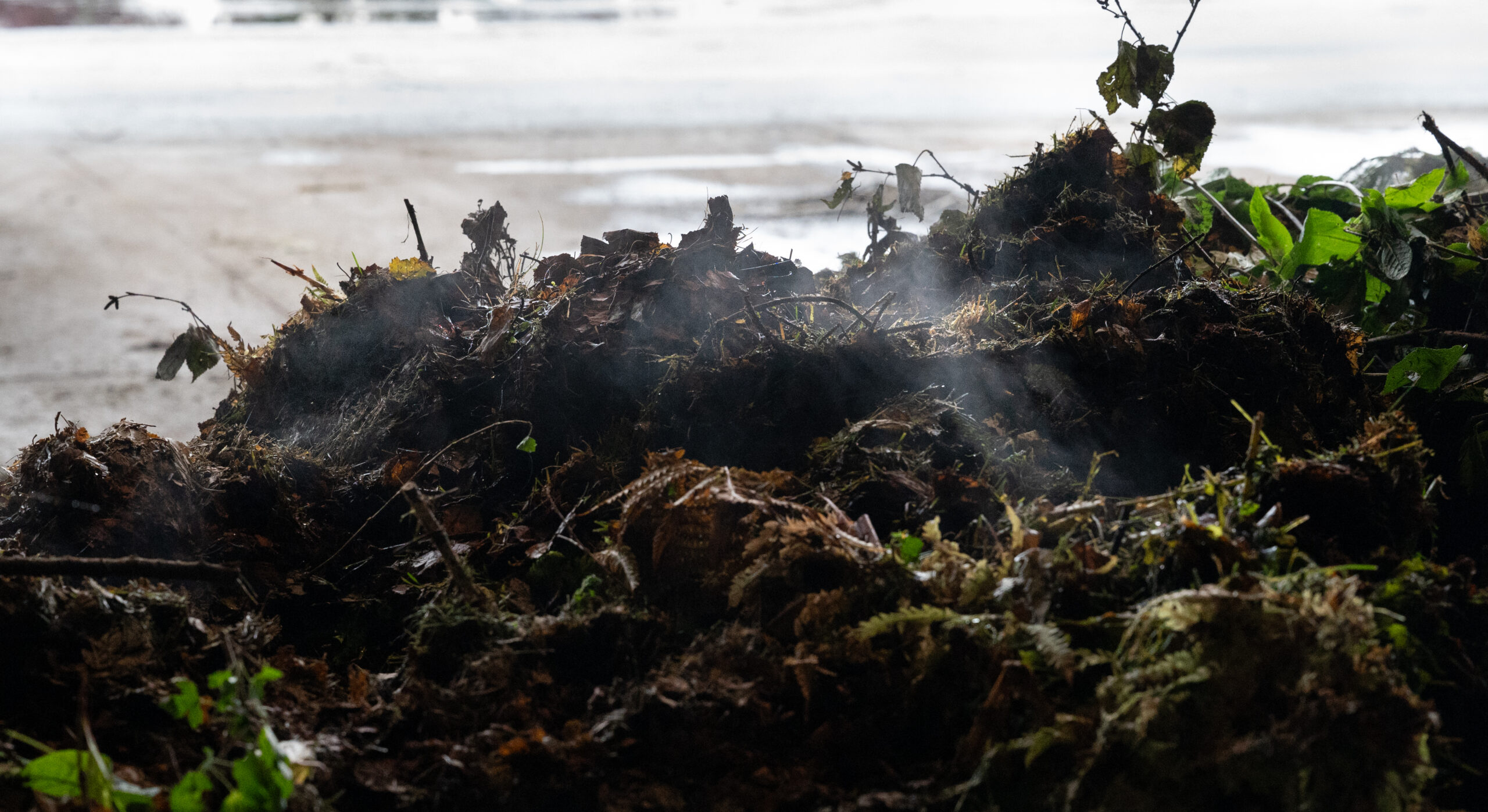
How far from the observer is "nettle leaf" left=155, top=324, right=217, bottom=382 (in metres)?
2.30

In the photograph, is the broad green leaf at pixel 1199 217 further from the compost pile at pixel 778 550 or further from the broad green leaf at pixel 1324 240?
the broad green leaf at pixel 1324 240

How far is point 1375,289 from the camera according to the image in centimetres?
238

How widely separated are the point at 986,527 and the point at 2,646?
1.60 meters

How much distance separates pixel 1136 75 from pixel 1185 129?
0.19 meters

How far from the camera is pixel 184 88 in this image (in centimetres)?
938

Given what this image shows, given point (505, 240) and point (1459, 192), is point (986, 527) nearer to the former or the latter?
point (505, 240)

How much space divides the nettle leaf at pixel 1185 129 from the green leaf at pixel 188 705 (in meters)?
2.46

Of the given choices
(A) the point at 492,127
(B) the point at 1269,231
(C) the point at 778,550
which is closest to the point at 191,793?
(C) the point at 778,550

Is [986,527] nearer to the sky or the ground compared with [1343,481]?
nearer to the ground

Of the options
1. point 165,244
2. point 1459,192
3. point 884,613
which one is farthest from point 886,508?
point 165,244

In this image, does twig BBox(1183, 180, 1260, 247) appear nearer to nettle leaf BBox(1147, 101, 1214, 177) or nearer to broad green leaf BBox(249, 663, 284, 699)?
nettle leaf BBox(1147, 101, 1214, 177)

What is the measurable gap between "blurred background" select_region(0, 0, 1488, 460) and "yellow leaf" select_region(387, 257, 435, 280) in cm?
58

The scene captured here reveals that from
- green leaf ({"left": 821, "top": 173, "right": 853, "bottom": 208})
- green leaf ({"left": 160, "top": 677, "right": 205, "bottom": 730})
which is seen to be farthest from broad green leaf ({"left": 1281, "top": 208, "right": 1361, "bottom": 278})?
green leaf ({"left": 160, "top": 677, "right": 205, "bottom": 730})

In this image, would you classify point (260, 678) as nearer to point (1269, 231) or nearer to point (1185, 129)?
point (1185, 129)
